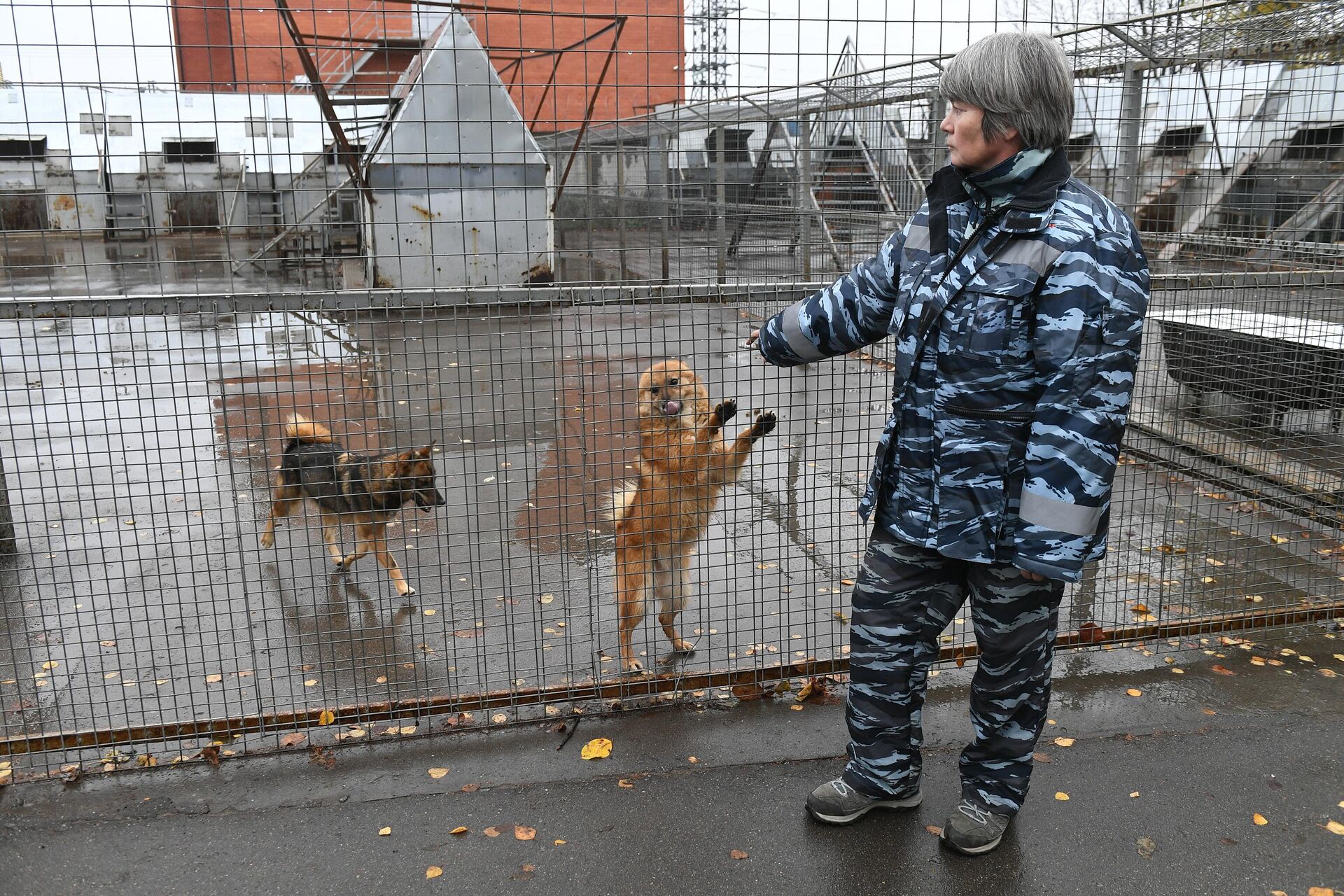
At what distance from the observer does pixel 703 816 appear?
11.3 ft

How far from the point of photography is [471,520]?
6820 millimetres

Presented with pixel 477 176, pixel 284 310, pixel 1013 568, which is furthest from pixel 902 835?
pixel 477 176

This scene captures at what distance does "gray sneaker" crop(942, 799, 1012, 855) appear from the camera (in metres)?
3.18

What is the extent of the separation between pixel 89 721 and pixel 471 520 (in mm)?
2968

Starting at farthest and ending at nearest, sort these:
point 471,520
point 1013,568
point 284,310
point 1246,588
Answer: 1. point 471,520
2. point 1246,588
3. point 284,310
4. point 1013,568

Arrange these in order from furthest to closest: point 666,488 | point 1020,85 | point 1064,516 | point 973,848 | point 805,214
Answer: point 805,214 < point 666,488 < point 973,848 < point 1064,516 < point 1020,85

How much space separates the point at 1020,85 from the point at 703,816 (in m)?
2.51

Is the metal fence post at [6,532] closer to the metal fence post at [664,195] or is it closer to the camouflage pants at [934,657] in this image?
the metal fence post at [664,195]

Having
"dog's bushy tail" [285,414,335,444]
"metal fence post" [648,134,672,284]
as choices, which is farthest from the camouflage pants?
"dog's bushy tail" [285,414,335,444]

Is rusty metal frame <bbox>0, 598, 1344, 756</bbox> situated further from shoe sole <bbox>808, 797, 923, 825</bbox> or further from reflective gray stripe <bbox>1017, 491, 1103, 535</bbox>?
reflective gray stripe <bbox>1017, 491, 1103, 535</bbox>

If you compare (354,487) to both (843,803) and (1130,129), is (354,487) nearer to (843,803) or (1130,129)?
(843,803)

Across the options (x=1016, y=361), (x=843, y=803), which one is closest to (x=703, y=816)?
(x=843, y=803)

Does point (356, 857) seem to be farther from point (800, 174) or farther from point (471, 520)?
point (800, 174)

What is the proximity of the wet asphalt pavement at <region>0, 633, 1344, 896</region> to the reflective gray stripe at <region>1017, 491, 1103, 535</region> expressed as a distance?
47.0 inches
